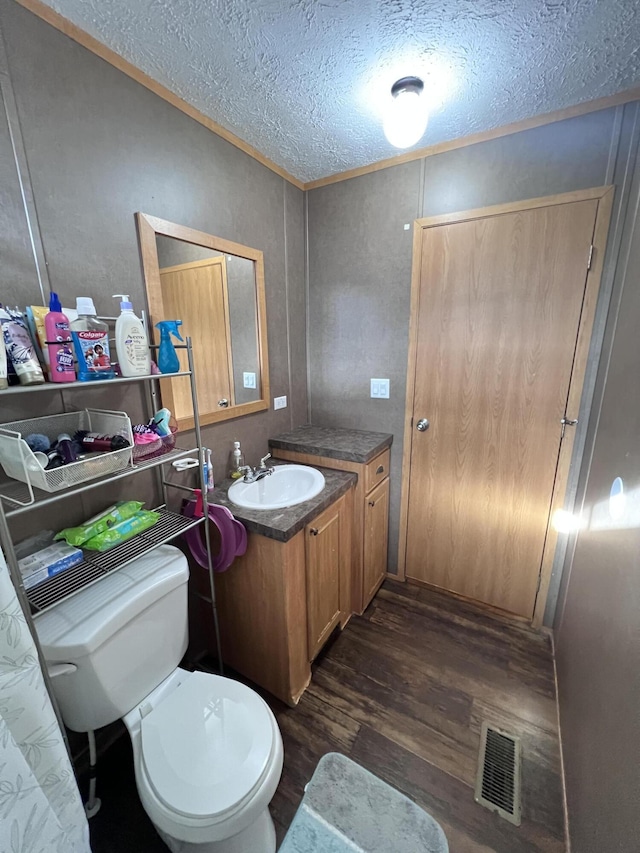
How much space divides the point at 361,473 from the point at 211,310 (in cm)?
107

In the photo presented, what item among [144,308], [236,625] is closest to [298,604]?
[236,625]

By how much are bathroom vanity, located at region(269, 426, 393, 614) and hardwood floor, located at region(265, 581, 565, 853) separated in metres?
0.24

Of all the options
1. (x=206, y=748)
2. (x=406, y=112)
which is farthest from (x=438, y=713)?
(x=406, y=112)

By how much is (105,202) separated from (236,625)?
1696 millimetres

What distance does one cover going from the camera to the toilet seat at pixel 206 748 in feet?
2.73

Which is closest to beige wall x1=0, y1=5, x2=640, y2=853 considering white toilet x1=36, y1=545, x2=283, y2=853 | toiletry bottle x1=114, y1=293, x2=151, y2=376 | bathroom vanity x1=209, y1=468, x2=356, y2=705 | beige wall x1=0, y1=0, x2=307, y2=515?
beige wall x1=0, y1=0, x2=307, y2=515

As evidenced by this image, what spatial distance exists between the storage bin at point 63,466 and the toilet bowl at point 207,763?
2.45 feet

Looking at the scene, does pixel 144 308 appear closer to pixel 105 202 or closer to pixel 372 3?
pixel 105 202

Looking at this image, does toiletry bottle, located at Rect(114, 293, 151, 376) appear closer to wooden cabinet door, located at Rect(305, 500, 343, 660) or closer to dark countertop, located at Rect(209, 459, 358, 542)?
dark countertop, located at Rect(209, 459, 358, 542)

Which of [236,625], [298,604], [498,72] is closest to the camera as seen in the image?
[498,72]

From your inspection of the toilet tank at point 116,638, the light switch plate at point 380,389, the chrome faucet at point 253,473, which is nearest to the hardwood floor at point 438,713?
the toilet tank at point 116,638

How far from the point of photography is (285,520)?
128 centimetres

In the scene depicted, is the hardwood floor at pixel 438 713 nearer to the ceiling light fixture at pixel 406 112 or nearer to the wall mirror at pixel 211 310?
the wall mirror at pixel 211 310

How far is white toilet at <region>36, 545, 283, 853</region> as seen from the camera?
0.84m
